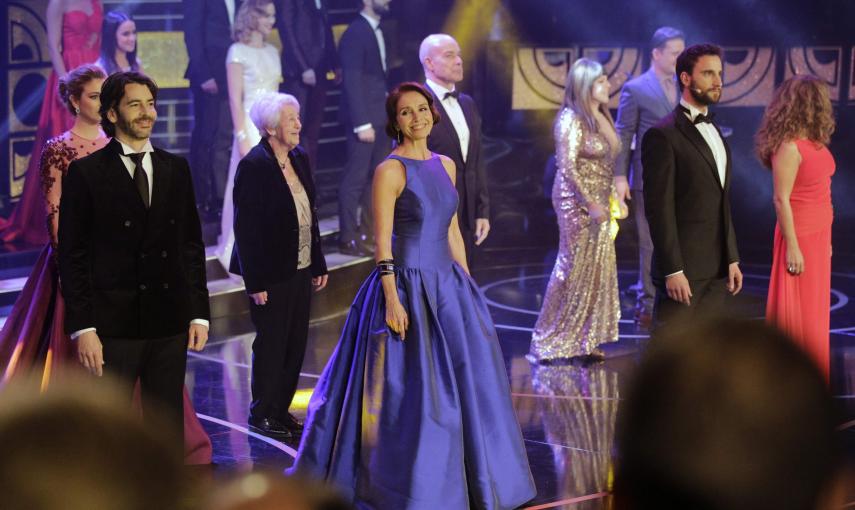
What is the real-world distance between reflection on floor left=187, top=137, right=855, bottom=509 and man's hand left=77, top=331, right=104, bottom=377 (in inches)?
31.9

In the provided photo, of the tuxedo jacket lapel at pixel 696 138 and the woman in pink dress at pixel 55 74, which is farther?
the woman in pink dress at pixel 55 74

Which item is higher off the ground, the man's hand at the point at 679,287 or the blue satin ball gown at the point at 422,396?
the man's hand at the point at 679,287

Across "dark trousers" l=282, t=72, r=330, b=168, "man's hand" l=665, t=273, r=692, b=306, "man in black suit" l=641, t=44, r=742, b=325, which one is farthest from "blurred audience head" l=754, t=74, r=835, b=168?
"dark trousers" l=282, t=72, r=330, b=168

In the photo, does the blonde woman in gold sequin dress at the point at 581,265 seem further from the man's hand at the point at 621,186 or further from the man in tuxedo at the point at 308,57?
the man in tuxedo at the point at 308,57

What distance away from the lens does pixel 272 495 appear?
89 centimetres

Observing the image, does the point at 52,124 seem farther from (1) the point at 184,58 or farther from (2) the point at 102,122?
(2) the point at 102,122

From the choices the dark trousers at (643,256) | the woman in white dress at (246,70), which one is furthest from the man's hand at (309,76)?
the dark trousers at (643,256)

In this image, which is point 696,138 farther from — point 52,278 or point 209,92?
point 209,92

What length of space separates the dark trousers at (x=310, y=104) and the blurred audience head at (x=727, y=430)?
8279 mm

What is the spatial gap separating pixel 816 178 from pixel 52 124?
5.38 metres

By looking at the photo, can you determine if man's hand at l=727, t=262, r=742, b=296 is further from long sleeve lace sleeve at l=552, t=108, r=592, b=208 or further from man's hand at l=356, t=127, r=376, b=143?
man's hand at l=356, t=127, r=376, b=143

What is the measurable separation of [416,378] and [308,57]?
218 inches

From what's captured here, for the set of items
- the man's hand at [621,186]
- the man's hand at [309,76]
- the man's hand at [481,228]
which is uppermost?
the man's hand at [309,76]

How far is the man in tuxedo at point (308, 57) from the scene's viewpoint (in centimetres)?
908
